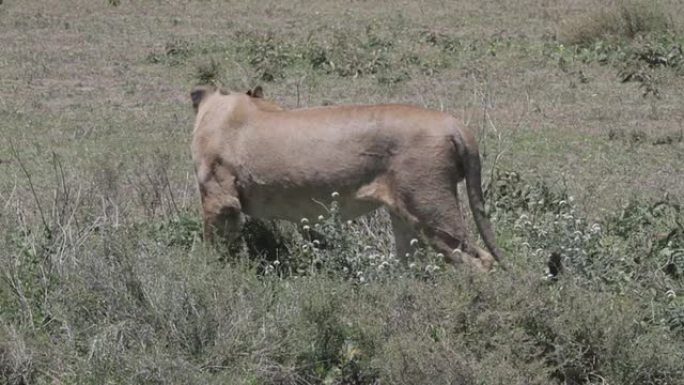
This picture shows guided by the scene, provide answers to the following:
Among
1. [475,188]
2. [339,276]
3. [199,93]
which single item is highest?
[199,93]

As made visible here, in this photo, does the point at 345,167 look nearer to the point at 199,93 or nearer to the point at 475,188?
the point at 475,188

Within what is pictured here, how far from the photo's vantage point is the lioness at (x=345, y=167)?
7430 mm

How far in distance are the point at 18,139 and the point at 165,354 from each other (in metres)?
7.26

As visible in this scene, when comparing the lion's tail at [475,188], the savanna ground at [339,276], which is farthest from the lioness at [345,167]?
the savanna ground at [339,276]

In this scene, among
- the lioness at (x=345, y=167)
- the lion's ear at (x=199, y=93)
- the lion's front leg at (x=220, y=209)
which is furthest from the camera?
the lion's ear at (x=199, y=93)

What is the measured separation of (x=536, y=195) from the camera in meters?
8.95

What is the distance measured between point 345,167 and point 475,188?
2.42ft

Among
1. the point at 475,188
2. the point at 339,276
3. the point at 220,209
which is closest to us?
the point at 339,276

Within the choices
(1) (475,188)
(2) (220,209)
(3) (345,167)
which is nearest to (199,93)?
(2) (220,209)

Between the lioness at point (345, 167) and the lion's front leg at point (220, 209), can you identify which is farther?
the lion's front leg at point (220, 209)

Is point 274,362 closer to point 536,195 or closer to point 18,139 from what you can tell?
point 536,195

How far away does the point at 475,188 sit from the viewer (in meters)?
7.55

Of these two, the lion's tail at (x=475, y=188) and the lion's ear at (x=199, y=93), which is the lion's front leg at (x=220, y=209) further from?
the lion's tail at (x=475, y=188)

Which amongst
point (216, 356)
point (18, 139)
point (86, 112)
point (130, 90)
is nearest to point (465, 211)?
point (216, 356)
